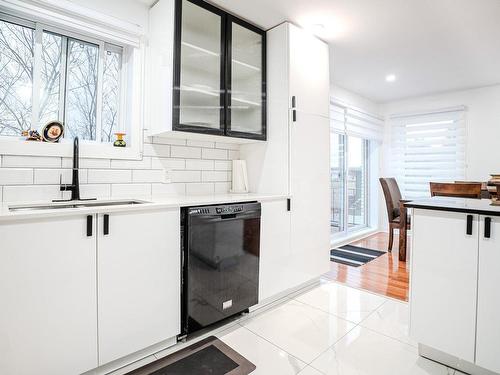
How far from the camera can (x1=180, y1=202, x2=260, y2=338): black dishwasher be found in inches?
72.1

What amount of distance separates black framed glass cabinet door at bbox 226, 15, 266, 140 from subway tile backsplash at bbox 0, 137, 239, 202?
373mm

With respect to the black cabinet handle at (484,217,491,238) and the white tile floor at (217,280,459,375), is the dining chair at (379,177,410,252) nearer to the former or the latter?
the white tile floor at (217,280,459,375)

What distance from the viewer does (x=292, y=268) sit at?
2555 millimetres

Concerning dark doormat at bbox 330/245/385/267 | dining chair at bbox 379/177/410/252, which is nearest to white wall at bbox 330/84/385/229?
dining chair at bbox 379/177/410/252

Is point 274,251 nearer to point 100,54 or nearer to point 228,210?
point 228,210

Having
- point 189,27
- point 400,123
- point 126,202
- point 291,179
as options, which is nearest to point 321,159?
point 291,179

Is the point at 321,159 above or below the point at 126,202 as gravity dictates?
above

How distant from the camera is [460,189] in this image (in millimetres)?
2943

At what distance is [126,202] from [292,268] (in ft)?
4.91

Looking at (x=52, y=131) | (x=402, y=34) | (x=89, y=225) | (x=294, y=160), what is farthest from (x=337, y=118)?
(x=89, y=225)

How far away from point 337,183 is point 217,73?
300 cm

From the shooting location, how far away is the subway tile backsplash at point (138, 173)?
1.74 m

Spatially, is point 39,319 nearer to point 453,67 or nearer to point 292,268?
point 292,268

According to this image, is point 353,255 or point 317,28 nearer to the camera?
point 317,28
